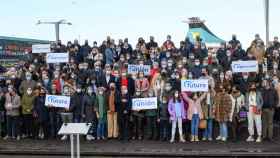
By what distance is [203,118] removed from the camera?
20.1m

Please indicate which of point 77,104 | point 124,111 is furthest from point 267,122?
point 77,104

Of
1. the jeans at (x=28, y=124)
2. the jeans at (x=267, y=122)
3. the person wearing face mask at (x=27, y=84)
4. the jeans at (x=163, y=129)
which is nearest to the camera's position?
the jeans at (x=267, y=122)

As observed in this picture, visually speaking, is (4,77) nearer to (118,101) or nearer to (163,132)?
(118,101)

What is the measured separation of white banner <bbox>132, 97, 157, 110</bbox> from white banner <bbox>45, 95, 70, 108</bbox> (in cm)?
241

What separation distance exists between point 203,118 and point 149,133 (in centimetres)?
203

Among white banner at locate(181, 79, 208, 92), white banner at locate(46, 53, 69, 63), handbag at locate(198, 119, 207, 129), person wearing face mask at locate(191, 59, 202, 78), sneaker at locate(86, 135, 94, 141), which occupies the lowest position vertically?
sneaker at locate(86, 135, 94, 141)

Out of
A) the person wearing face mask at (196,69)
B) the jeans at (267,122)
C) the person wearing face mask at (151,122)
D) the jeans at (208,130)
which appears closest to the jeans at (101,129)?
the person wearing face mask at (151,122)

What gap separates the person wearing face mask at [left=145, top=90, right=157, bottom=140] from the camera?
20.5 meters

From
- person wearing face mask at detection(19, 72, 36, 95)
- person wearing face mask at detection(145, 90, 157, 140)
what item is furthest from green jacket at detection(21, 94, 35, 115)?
person wearing face mask at detection(145, 90, 157, 140)

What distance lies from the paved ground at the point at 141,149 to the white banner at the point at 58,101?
1.31 metres

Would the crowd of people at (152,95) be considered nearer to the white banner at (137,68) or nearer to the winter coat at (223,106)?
the winter coat at (223,106)

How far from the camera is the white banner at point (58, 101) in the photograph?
2080cm

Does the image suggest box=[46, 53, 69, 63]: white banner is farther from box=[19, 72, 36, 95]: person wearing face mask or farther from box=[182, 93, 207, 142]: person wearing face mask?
box=[182, 93, 207, 142]: person wearing face mask

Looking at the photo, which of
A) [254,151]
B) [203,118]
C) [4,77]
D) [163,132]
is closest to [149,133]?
[163,132]
